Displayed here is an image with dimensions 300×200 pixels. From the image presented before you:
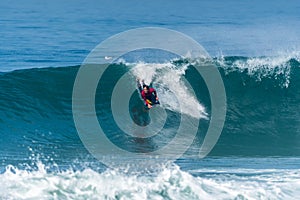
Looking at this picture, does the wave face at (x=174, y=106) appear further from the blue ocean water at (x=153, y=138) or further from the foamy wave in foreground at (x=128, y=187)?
the foamy wave in foreground at (x=128, y=187)

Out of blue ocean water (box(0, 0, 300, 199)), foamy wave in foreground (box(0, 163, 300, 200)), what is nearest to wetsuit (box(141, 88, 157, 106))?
blue ocean water (box(0, 0, 300, 199))

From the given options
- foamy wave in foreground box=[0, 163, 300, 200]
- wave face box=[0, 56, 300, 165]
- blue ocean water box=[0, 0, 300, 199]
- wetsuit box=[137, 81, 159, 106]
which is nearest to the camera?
foamy wave in foreground box=[0, 163, 300, 200]

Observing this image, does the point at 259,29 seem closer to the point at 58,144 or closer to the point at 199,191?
the point at 58,144

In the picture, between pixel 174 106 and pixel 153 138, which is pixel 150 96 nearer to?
pixel 153 138

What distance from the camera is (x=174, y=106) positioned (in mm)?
19969

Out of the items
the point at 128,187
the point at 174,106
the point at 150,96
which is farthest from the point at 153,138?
the point at 128,187

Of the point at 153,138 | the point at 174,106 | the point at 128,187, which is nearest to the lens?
the point at 128,187

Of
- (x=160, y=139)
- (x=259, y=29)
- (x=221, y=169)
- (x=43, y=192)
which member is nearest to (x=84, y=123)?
(x=160, y=139)

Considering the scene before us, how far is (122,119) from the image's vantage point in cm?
1869

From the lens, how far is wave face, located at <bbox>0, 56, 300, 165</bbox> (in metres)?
16.4

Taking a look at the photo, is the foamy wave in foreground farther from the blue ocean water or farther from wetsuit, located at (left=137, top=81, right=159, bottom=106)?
wetsuit, located at (left=137, top=81, right=159, bottom=106)

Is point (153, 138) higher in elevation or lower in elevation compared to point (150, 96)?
lower

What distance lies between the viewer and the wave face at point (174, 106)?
1644 cm

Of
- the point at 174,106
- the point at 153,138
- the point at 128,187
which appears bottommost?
the point at 128,187
